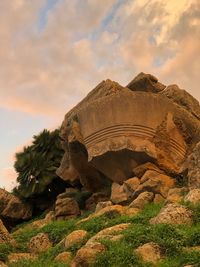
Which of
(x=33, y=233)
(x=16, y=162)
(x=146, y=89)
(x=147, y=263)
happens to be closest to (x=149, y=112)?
(x=146, y=89)

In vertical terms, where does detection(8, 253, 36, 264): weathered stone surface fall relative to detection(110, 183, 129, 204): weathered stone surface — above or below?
below

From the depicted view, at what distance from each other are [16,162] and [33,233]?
9.20m

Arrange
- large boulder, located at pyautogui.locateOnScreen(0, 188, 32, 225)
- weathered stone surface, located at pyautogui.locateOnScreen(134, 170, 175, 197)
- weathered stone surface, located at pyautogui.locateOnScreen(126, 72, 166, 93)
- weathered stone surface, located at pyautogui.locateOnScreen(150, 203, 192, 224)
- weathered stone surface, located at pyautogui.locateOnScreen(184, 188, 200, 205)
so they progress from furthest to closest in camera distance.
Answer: large boulder, located at pyautogui.locateOnScreen(0, 188, 32, 225) < weathered stone surface, located at pyautogui.locateOnScreen(126, 72, 166, 93) < weathered stone surface, located at pyautogui.locateOnScreen(134, 170, 175, 197) < weathered stone surface, located at pyautogui.locateOnScreen(184, 188, 200, 205) < weathered stone surface, located at pyautogui.locateOnScreen(150, 203, 192, 224)

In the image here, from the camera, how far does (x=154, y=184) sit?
618 inches

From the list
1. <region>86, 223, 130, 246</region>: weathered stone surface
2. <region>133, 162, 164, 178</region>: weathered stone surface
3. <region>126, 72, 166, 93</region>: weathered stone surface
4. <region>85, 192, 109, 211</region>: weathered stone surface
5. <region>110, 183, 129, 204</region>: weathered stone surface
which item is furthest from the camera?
<region>126, 72, 166, 93</region>: weathered stone surface

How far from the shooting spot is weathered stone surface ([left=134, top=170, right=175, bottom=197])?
51.0 ft

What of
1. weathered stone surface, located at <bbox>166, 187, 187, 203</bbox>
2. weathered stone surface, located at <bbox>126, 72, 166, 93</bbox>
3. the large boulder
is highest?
weathered stone surface, located at <bbox>126, 72, 166, 93</bbox>

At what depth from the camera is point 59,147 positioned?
23719 millimetres

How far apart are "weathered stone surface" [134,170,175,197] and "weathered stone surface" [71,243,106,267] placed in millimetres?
5722

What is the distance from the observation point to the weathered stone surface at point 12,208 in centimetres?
2231

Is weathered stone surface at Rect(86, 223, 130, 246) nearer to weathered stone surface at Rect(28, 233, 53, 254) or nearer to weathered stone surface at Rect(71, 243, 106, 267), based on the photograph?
weathered stone surface at Rect(71, 243, 106, 267)

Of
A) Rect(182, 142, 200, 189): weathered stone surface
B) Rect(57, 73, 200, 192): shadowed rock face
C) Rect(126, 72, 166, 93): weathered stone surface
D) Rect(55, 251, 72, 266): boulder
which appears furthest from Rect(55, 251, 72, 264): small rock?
Rect(126, 72, 166, 93): weathered stone surface

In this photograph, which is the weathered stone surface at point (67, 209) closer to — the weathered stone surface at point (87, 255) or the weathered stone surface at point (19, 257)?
the weathered stone surface at point (19, 257)

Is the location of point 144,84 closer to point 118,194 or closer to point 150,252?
point 118,194
